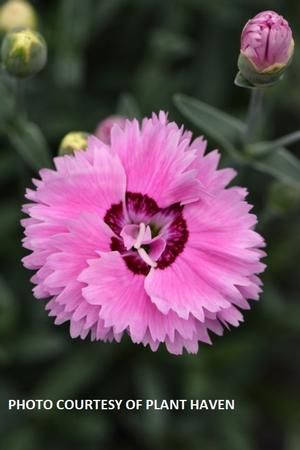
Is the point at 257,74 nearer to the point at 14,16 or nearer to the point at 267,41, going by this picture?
the point at 267,41

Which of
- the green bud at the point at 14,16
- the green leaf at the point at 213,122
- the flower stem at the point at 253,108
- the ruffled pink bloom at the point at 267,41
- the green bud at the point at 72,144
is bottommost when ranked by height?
the green bud at the point at 72,144

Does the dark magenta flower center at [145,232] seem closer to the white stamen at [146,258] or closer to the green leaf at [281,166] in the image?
the white stamen at [146,258]

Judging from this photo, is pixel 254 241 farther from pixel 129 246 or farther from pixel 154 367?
pixel 154 367

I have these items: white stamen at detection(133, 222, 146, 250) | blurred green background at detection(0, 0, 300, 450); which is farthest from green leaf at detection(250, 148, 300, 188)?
blurred green background at detection(0, 0, 300, 450)

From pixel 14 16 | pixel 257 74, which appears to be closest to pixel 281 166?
pixel 257 74

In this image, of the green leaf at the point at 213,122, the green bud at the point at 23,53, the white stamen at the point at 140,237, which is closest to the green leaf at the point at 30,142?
the green bud at the point at 23,53

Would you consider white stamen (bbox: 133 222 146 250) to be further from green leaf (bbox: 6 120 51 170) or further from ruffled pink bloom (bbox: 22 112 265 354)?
green leaf (bbox: 6 120 51 170)

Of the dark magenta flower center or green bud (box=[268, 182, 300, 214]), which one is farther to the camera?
green bud (box=[268, 182, 300, 214])
